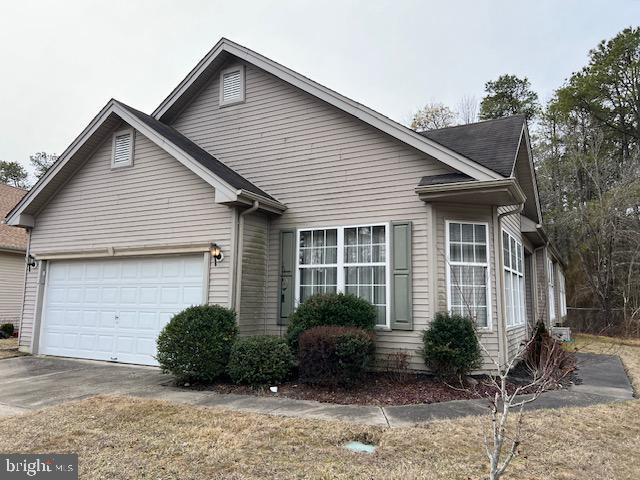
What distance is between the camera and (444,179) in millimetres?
7609

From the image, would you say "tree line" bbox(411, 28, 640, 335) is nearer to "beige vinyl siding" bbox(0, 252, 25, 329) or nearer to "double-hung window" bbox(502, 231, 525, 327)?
"double-hung window" bbox(502, 231, 525, 327)

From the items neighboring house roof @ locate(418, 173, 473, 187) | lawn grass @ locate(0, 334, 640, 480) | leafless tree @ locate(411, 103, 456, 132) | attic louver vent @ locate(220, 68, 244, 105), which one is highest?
leafless tree @ locate(411, 103, 456, 132)

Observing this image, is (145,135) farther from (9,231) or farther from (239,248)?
(9,231)

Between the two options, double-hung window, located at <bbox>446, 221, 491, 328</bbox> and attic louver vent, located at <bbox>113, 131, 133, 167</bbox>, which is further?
attic louver vent, located at <bbox>113, 131, 133, 167</bbox>

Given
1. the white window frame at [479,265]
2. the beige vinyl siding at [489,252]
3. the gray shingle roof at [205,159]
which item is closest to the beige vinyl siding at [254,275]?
the gray shingle roof at [205,159]

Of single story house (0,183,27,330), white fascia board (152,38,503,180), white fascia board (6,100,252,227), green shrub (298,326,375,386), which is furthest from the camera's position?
single story house (0,183,27,330)

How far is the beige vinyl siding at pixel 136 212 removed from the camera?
8523mm

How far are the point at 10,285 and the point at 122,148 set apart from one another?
35.0ft

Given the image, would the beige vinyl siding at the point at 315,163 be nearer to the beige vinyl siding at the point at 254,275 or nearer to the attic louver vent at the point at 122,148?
the beige vinyl siding at the point at 254,275

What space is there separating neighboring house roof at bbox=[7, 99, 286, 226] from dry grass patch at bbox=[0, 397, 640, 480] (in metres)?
4.06

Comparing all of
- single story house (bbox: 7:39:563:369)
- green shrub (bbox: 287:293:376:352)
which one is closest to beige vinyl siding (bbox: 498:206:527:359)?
single story house (bbox: 7:39:563:369)

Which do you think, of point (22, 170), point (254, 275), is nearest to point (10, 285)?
point (254, 275)

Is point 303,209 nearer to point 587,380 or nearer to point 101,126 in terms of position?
point 101,126

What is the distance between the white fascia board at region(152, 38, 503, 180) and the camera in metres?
7.35
